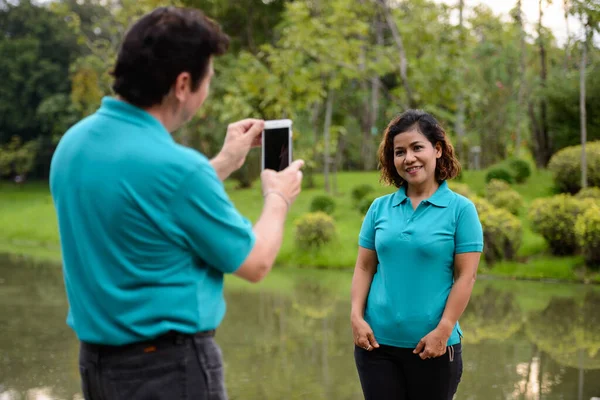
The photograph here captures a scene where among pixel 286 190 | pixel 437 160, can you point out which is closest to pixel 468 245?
pixel 437 160

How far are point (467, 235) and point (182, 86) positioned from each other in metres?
1.45

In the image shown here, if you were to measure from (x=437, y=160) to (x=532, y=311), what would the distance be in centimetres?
592

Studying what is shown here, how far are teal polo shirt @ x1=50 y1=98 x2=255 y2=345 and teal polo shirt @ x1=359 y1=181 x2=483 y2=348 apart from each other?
3.98ft

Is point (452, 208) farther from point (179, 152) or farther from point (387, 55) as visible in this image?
point (387, 55)

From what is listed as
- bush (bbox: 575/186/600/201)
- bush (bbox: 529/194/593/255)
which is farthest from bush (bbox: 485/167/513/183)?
bush (bbox: 529/194/593/255)

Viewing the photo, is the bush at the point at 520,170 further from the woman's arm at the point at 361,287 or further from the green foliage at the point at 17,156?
the green foliage at the point at 17,156

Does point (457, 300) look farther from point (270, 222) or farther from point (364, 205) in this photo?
point (364, 205)

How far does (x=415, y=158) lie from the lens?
3068 mm

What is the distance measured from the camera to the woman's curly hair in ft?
10.2

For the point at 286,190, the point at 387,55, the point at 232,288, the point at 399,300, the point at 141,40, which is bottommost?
the point at 232,288

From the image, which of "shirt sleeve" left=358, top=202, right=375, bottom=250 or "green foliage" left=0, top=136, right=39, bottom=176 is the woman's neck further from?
"green foliage" left=0, top=136, right=39, bottom=176

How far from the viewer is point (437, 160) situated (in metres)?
3.16

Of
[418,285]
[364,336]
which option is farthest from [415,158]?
[364,336]

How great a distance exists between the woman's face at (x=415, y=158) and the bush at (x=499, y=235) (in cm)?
846
